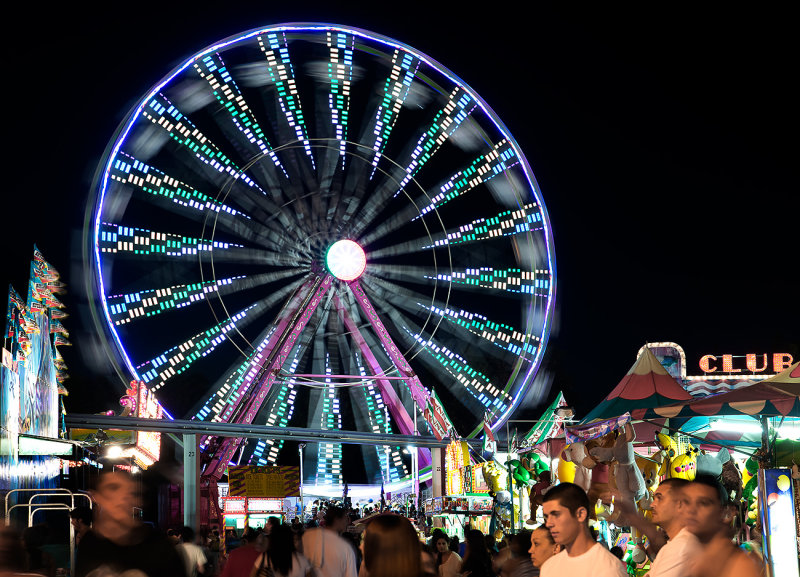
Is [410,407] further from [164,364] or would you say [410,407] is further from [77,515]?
[77,515]

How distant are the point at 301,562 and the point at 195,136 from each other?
17967mm

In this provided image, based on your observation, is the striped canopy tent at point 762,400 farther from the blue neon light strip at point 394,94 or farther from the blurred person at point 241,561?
the blue neon light strip at point 394,94

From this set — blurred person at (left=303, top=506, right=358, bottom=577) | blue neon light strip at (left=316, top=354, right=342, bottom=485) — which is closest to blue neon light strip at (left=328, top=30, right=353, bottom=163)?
blue neon light strip at (left=316, top=354, right=342, bottom=485)

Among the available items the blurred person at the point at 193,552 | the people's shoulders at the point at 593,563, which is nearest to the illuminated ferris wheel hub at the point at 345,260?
the blurred person at the point at 193,552

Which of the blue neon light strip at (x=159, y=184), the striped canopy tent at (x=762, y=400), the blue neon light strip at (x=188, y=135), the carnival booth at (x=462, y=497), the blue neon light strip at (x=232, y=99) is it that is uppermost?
the blue neon light strip at (x=232, y=99)

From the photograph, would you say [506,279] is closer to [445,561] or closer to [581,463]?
[581,463]

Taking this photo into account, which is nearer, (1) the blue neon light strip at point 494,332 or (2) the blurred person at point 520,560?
(2) the blurred person at point 520,560

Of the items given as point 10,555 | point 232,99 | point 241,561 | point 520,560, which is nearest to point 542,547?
point 520,560

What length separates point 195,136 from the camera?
23062mm

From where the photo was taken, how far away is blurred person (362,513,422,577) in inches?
136

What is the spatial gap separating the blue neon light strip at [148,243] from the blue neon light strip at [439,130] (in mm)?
4684

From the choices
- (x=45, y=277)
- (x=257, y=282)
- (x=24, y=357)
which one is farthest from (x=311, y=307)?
(x=24, y=357)

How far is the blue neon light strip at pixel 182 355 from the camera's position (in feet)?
72.9

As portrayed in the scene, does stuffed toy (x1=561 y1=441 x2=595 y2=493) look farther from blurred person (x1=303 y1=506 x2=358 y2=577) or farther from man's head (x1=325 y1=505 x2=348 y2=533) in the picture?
blurred person (x1=303 y1=506 x2=358 y2=577)
